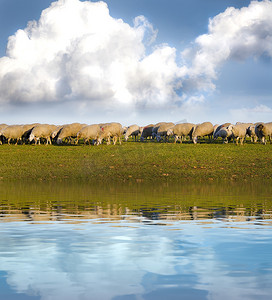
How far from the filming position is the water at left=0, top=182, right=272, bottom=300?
8.23 meters

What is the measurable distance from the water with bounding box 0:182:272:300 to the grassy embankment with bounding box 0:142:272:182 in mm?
18515

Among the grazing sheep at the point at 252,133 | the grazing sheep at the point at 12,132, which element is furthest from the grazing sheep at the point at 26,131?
the grazing sheep at the point at 252,133

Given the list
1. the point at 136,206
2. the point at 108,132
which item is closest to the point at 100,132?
the point at 108,132

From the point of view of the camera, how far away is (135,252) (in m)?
11.2

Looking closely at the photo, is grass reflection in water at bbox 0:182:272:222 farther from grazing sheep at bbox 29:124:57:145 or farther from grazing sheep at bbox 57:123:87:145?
grazing sheep at bbox 29:124:57:145

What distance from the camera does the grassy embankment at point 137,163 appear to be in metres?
39.4

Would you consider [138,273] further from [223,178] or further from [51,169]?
[51,169]

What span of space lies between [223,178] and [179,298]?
31.9 metres

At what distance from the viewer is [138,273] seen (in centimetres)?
927

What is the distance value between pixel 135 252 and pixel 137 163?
3267 centimetres

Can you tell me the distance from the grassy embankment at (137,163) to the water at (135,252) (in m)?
18.5

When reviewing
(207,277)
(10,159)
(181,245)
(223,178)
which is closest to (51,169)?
(10,159)

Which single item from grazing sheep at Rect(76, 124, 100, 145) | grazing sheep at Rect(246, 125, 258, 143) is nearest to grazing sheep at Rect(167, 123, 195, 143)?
grazing sheep at Rect(246, 125, 258, 143)

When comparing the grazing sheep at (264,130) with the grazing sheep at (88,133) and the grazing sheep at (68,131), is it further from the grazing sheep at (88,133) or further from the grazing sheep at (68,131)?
the grazing sheep at (68,131)
